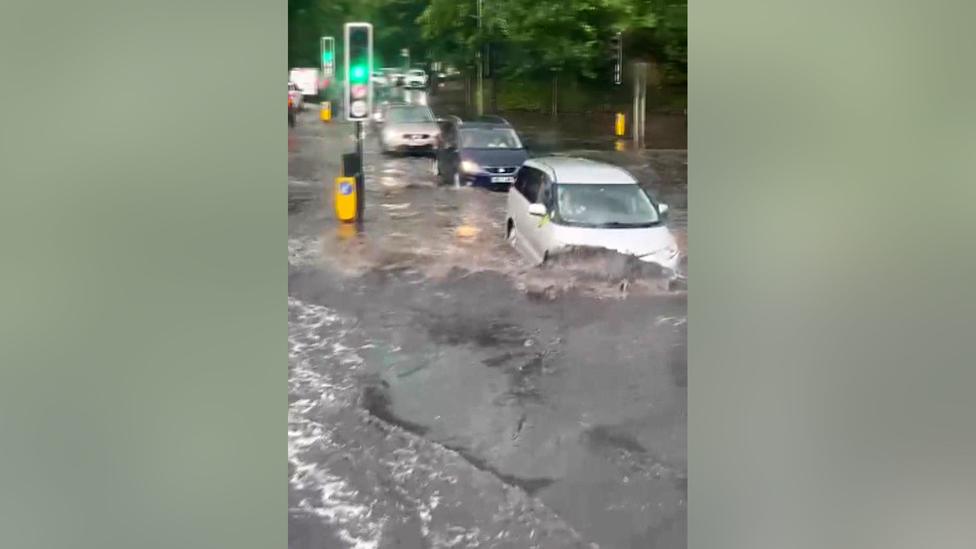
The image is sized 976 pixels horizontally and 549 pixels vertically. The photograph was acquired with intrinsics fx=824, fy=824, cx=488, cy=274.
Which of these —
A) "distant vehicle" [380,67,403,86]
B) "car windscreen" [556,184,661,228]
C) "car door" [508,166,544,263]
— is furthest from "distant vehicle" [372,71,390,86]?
"car windscreen" [556,184,661,228]

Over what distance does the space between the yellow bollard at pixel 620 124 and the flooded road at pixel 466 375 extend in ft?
0.26

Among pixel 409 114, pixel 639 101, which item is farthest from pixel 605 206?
pixel 409 114

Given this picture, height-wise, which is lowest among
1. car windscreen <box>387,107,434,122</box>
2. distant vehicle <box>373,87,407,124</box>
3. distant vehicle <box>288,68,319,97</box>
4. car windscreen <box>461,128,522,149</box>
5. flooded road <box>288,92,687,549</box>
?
flooded road <box>288,92,687,549</box>

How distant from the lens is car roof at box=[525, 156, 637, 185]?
2850mm

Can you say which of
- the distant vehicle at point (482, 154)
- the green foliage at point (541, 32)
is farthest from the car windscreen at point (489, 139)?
the green foliage at point (541, 32)

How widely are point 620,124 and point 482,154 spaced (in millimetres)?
488

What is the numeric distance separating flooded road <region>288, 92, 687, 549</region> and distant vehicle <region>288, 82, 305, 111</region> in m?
0.04

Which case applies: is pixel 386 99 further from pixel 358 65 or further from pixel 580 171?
pixel 580 171

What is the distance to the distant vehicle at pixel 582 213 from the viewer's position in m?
2.84

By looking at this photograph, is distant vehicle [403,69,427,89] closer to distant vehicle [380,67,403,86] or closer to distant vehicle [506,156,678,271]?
distant vehicle [380,67,403,86]
